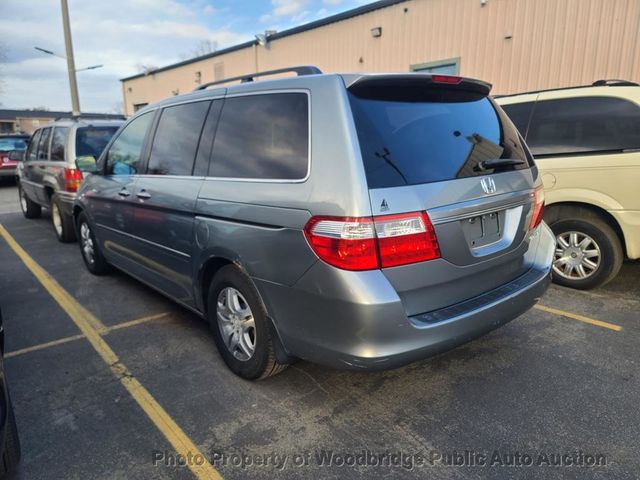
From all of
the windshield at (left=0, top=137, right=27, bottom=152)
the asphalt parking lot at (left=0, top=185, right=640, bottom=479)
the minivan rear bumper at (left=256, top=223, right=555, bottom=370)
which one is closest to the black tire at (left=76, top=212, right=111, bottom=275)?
the asphalt parking lot at (left=0, top=185, right=640, bottom=479)

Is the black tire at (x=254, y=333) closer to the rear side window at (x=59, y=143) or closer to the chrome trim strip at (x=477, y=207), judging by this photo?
the chrome trim strip at (x=477, y=207)

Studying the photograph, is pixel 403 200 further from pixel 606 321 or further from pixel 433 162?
pixel 606 321

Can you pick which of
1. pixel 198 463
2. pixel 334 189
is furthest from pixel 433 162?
pixel 198 463

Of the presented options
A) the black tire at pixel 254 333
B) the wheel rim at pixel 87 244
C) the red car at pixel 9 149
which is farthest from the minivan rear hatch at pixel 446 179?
the red car at pixel 9 149

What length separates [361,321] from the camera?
214cm

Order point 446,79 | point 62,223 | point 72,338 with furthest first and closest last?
1. point 62,223
2. point 72,338
3. point 446,79

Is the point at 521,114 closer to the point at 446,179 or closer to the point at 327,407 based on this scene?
the point at 446,179

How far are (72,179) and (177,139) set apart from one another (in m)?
3.63

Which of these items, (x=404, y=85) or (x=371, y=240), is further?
(x=404, y=85)

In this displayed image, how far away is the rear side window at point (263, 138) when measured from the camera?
97.0 inches

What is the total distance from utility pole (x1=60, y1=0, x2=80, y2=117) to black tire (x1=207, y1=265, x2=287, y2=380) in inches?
727

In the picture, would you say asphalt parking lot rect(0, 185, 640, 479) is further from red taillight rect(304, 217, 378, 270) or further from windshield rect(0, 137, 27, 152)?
windshield rect(0, 137, 27, 152)

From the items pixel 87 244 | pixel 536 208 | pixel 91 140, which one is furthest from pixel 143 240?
pixel 91 140

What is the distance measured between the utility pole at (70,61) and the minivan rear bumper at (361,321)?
19.3 m
